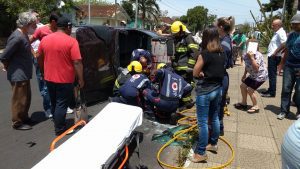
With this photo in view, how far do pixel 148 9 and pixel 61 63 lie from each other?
50.7 metres

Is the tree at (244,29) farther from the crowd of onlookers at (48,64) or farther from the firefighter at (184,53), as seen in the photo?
the crowd of onlookers at (48,64)

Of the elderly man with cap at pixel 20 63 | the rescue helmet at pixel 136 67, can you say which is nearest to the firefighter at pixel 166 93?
the rescue helmet at pixel 136 67

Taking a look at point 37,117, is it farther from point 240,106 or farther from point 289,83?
point 289,83

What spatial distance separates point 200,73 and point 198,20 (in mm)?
81519

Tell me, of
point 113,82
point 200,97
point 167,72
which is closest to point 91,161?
point 200,97

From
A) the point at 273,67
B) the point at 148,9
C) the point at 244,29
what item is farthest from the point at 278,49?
the point at 148,9

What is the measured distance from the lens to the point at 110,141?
323cm

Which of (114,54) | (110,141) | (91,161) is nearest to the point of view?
(91,161)

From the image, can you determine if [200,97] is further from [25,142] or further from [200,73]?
[25,142]

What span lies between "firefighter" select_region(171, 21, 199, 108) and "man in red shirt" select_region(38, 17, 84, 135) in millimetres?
2338

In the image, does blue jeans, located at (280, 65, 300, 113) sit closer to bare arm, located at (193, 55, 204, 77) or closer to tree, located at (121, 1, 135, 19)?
bare arm, located at (193, 55, 204, 77)

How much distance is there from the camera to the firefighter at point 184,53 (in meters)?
6.44

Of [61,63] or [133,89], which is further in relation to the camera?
[133,89]

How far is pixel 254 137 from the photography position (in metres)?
5.23
